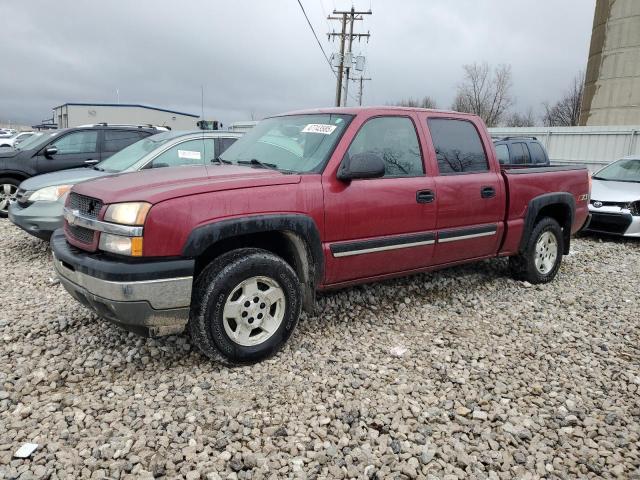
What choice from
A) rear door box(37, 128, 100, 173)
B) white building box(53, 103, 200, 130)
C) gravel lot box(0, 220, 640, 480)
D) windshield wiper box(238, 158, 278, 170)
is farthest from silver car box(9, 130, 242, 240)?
white building box(53, 103, 200, 130)

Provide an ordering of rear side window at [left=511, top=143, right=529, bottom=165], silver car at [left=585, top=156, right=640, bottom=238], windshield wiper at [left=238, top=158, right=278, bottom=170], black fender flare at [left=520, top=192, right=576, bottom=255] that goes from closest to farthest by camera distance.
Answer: windshield wiper at [left=238, top=158, right=278, bottom=170] < black fender flare at [left=520, top=192, right=576, bottom=255] < silver car at [left=585, top=156, right=640, bottom=238] < rear side window at [left=511, top=143, right=529, bottom=165]

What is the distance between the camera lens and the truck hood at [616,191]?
817 centimetres

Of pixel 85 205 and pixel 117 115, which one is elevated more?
pixel 117 115

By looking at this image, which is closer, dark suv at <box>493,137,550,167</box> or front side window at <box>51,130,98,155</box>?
front side window at <box>51,130,98,155</box>

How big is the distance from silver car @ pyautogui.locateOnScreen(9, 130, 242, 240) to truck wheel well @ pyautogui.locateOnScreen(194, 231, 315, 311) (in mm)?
2809

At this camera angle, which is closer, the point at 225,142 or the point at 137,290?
the point at 137,290

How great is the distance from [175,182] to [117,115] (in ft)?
104

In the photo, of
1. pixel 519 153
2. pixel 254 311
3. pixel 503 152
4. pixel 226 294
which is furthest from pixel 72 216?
pixel 519 153

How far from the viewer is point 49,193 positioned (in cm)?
584

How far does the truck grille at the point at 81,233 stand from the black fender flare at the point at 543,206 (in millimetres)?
4050

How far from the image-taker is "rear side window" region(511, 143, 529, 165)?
988 cm

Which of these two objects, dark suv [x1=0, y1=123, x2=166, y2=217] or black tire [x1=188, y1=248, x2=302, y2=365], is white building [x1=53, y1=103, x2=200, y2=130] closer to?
dark suv [x1=0, y1=123, x2=166, y2=217]

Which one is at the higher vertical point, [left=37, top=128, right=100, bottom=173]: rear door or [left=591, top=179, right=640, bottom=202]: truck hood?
[left=37, top=128, right=100, bottom=173]: rear door

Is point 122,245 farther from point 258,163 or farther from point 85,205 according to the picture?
point 258,163
